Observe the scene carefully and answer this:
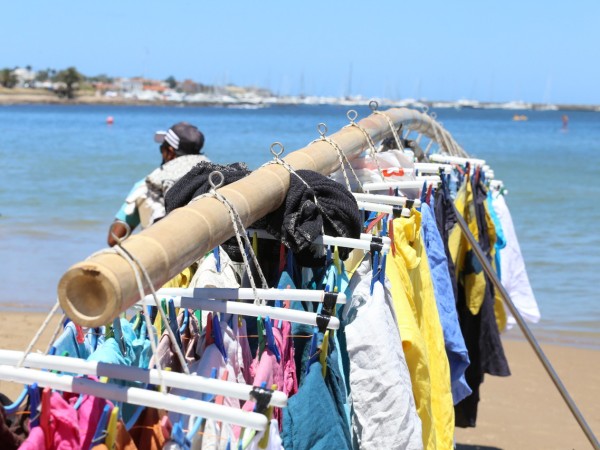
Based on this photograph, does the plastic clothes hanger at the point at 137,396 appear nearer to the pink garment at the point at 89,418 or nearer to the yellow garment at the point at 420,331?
the pink garment at the point at 89,418

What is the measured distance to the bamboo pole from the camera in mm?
1260

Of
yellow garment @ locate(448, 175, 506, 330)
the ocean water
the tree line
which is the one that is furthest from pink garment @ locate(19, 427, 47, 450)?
the tree line

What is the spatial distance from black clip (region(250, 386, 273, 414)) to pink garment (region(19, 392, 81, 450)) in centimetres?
31

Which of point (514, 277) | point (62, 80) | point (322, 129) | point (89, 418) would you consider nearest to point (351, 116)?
point (322, 129)

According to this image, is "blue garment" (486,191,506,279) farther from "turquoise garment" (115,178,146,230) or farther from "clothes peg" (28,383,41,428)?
"clothes peg" (28,383,41,428)

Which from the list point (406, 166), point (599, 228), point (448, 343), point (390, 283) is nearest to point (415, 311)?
point (390, 283)

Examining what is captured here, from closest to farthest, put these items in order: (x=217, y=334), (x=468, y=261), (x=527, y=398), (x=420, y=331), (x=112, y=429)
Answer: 1. (x=112, y=429)
2. (x=217, y=334)
3. (x=420, y=331)
4. (x=468, y=261)
5. (x=527, y=398)

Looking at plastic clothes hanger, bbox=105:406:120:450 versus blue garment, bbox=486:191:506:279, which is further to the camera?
blue garment, bbox=486:191:506:279

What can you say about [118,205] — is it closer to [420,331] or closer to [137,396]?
[420,331]

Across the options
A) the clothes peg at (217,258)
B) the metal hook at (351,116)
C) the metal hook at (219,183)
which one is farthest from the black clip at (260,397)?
the metal hook at (351,116)

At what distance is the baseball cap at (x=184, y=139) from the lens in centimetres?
579

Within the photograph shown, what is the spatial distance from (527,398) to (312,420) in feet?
21.2

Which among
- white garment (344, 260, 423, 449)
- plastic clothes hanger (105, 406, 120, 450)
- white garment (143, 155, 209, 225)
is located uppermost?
plastic clothes hanger (105, 406, 120, 450)

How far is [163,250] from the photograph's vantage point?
141 cm
